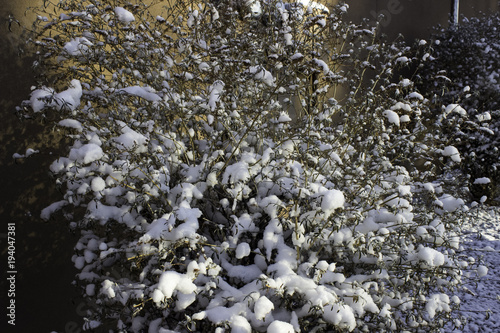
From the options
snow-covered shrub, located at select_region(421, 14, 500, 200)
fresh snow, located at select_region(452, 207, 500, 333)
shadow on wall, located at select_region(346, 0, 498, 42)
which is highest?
shadow on wall, located at select_region(346, 0, 498, 42)

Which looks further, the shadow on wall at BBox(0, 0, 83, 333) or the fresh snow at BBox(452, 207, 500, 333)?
the fresh snow at BBox(452, 207, 500, 333)

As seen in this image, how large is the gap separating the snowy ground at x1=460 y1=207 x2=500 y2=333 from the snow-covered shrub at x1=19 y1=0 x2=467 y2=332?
652 mm

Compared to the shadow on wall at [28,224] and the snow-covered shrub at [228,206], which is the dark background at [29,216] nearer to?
the shadow on wall at [28,224]

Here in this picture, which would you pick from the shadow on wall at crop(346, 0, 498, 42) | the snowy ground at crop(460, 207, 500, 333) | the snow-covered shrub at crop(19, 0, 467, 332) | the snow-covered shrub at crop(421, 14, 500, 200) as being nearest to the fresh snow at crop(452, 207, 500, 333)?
the snowy ground at crop(460, 207, 500, 333)

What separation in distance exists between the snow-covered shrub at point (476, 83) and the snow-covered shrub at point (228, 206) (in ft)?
13.2

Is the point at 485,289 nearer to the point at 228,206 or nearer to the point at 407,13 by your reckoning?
the point at 228,206

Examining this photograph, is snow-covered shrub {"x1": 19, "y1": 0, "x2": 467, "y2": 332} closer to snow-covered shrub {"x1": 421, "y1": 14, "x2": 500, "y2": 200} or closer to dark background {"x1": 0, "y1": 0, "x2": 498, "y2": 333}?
dark background {"x1": 0, "y1": 0, "x2": 498, "y2": 333}

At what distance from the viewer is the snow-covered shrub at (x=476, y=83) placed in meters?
6.64

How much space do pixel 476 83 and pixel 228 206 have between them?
243 inches

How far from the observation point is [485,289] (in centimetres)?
455

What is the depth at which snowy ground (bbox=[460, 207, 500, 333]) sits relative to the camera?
3854 mm

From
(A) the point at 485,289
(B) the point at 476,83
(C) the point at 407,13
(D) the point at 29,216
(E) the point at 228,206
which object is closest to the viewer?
(E) the point at 228,206

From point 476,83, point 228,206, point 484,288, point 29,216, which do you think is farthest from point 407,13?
point 29,216

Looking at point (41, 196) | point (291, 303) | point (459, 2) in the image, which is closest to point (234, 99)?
point (291, 303)
